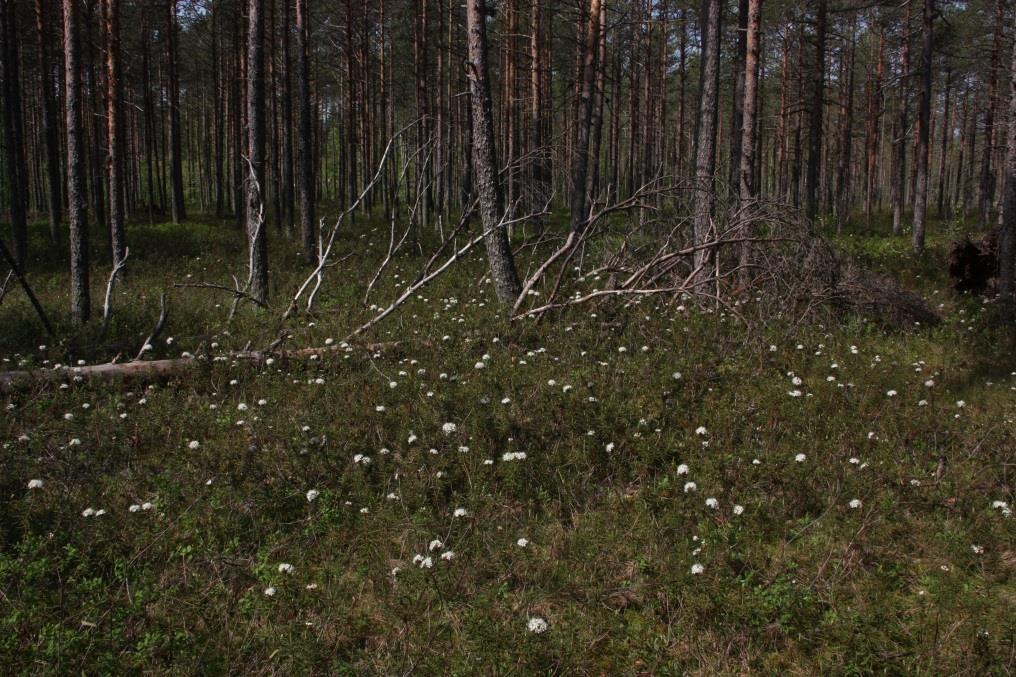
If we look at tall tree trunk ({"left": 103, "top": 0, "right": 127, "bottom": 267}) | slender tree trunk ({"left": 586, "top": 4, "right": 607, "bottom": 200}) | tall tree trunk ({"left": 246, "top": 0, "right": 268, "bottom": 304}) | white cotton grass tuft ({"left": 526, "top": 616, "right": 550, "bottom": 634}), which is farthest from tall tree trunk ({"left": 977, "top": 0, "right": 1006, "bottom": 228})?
tall tree trunk ({"left": 103, "top": 0, "right": 127, "bottom": 267})

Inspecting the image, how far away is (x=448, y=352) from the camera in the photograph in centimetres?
763

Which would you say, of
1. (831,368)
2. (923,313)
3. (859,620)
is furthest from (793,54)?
(859,620)

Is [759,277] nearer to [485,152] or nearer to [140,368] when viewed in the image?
[485,152]

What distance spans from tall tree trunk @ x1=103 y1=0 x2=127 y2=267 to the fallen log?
674cm

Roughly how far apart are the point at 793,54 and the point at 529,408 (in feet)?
103

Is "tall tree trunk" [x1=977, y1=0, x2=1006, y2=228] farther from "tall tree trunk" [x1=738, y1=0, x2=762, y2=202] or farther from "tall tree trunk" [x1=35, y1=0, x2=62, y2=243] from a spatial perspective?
"tall tree trunk" [x1=35, y1=0, x2=62, y2=243]

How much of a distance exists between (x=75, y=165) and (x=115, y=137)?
6032 millimetres

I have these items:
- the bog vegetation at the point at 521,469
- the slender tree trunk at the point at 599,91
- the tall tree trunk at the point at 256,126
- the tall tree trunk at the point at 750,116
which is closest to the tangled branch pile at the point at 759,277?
the bog vegetation at the point at 521,469

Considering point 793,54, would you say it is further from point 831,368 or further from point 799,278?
point 831,368

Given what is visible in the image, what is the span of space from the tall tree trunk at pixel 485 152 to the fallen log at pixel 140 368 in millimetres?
2495

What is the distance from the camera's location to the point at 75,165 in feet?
31.7

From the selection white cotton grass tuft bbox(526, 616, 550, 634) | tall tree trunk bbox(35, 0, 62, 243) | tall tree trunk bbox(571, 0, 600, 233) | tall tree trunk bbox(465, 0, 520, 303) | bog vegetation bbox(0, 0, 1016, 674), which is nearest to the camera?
white cotton grass tuft bbox(526, 616, 550, 634)

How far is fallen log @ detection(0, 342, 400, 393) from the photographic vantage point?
6.86m

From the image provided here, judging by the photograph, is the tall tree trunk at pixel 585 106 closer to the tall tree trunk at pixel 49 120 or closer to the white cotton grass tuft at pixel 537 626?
the white cotton grass tuft at pixel 537 626
